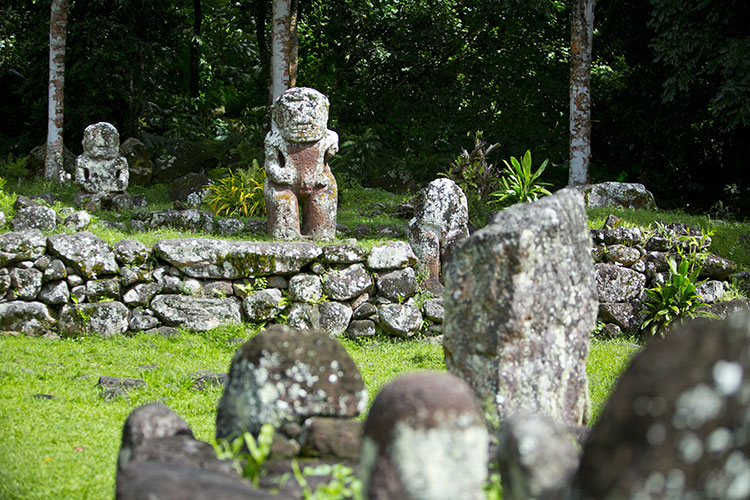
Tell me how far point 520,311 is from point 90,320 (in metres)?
5.94

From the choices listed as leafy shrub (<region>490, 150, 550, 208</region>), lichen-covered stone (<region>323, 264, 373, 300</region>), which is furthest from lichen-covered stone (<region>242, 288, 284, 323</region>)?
leafy shrub (<region>490, 150, 550, 208</region>)

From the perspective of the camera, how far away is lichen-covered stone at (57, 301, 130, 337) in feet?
27.7

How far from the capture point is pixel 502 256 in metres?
4.19

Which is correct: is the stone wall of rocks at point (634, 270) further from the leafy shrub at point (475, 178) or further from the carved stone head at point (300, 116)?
the carved stone head at point (300, 116)

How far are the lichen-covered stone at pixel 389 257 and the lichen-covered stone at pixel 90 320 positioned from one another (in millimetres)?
3146

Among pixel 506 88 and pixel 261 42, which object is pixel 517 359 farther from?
pixel 261 42

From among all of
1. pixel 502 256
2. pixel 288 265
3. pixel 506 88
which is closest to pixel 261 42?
pixel 506 88

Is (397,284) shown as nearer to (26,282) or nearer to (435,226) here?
(435,226)

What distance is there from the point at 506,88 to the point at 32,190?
11.0 metres

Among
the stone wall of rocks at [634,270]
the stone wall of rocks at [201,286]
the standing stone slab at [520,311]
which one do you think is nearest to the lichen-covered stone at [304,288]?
the stone wall of rocks at [201,286]

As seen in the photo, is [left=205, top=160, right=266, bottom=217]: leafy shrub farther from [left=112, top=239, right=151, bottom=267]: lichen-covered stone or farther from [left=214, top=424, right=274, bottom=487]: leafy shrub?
[left=214, top=424, right=274, bottom=487]: leafy shrub

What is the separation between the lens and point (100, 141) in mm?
12203

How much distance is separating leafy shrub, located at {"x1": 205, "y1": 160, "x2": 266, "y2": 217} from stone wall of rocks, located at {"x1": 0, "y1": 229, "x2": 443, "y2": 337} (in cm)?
292

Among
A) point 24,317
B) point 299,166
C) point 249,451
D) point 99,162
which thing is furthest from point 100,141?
point 249,451
